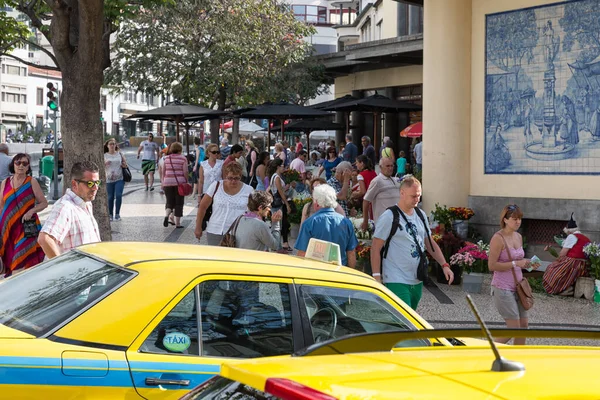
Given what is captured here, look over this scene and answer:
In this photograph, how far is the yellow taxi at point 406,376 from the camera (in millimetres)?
2461

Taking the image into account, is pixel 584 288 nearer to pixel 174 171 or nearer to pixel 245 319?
pixel 245 319

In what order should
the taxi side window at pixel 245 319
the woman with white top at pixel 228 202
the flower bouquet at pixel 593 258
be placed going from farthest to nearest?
the flower bouquet at pixel 593 258 < the woman with white top at pixel 228 202 < the taxi side window at pixel 245 319

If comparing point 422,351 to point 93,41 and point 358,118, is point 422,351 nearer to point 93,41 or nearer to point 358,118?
point 93,41

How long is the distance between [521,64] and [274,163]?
4.18 meters

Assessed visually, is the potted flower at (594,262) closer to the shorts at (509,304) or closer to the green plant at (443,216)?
the green plant at (443,216)

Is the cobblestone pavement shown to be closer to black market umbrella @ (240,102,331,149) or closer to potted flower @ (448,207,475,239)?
potted flower @ (448,207,475,239)

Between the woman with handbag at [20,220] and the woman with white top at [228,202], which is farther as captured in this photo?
the woman with white top at [228,202]

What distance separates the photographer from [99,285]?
4.79m

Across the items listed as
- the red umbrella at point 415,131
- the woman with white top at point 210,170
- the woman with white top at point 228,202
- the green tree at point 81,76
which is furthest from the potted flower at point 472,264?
the red umbrella at point 415,131

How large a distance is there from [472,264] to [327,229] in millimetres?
5201

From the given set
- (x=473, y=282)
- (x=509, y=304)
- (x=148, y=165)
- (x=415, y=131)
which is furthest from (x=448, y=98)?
(x=148, y=165)

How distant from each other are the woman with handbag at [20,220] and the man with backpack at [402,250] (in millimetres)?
3648

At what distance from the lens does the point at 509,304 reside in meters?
8.54

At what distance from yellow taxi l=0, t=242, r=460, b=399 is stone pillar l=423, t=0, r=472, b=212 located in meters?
11.0
